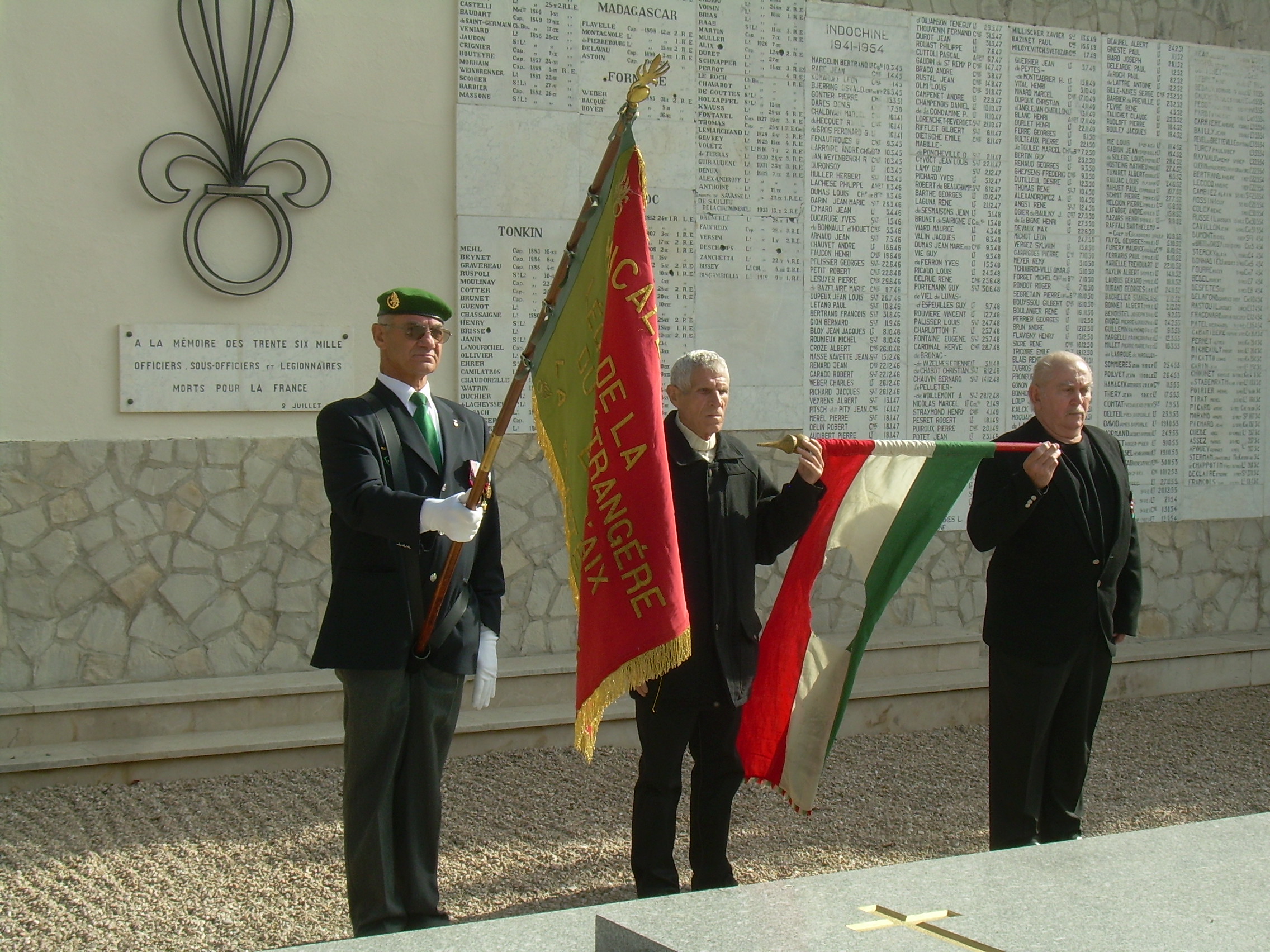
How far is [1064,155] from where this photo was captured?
6.64 meters

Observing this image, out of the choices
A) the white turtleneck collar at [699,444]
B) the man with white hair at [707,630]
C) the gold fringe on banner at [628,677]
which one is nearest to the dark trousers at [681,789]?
the man with white hair at [707,630]

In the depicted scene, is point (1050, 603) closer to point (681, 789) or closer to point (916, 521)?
point (916, 521)

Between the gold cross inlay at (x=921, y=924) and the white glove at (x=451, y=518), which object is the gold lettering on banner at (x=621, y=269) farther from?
the gold cross inlay at (x=921, y=924)

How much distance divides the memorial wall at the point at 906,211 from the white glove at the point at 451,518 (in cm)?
287

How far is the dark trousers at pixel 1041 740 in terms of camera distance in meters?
3.54

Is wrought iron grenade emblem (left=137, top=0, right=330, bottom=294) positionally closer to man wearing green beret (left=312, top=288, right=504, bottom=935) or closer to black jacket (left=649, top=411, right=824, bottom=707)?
man wearing green beret (left=312, top=288, right=504, bottom=935)

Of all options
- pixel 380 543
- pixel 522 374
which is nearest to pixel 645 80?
pixel 522 374

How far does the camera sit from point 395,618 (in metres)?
2.92

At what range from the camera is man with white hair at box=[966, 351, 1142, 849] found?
351 centimetres

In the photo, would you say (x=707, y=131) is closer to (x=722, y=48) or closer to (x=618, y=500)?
(x=722, y=48)

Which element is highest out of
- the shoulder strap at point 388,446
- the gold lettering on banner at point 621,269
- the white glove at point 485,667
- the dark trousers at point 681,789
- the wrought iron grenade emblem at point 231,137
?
the wrought iron grenade emblem at point 231,137

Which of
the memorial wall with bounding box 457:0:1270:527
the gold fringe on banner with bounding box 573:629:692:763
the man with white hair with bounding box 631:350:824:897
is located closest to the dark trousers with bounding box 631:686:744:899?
the man with white hair with bounding box 631:350:824:897

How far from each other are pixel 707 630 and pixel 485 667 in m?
0.58

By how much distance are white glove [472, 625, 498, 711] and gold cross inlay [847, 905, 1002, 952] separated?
137 centimetres
